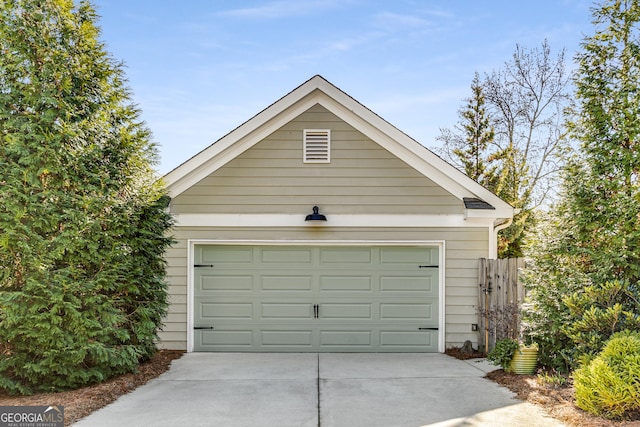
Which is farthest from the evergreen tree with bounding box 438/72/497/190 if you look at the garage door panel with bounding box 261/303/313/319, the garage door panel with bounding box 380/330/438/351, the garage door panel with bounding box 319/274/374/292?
the garage door panel with bounding box 261/303/313/319

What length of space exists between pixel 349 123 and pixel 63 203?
500cm

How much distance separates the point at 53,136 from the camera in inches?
210

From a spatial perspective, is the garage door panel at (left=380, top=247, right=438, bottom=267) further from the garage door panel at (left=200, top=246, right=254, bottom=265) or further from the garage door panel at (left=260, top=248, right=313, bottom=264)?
the garage door panel at (left=200, top=246, right=254, bottom=265)

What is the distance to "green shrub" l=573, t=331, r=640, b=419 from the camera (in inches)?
172

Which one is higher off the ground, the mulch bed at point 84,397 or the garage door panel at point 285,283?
the garage door panel at point 285,283

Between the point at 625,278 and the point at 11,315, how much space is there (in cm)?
712

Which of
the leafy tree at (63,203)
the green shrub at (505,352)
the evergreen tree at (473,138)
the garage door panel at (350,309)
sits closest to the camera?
the leafy tree at (63,203)

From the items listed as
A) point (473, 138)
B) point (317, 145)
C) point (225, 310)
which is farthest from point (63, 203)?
point (473, 138)

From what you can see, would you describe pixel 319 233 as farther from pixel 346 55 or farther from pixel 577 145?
pixel 346 55

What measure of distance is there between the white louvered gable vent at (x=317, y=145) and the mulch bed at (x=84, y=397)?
4537 mm

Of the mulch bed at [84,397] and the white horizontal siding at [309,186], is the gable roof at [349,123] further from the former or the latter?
the mulch bed at [84,397]

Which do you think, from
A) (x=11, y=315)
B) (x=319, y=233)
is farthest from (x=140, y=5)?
(x=11, y=315)

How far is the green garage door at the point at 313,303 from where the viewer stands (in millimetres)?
8406

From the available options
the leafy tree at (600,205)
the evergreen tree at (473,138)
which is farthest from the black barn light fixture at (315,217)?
the evergreen tree at (473,138)
